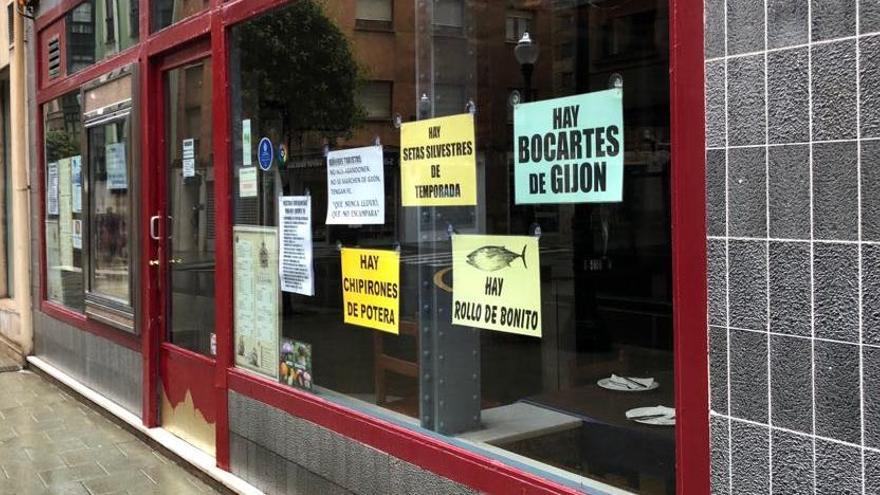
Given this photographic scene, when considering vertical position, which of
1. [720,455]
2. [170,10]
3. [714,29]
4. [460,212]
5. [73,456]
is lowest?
[73,456]

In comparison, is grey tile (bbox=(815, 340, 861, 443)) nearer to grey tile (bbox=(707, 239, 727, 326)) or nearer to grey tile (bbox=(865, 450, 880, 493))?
grey tile (bbox=(865, 450, 880, 493))

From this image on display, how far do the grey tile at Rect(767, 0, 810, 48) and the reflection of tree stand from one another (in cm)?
219

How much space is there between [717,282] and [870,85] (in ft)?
2.03

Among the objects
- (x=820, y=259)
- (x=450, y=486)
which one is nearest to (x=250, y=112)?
(x=450, y=486)

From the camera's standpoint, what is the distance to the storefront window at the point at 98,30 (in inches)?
245

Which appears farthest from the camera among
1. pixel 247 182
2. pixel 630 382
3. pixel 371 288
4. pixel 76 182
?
pixel 76 182

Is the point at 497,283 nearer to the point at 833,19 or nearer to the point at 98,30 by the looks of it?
the point at 833,19

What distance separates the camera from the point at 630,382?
460cm

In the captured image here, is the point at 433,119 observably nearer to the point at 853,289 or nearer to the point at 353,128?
the point at 353,128

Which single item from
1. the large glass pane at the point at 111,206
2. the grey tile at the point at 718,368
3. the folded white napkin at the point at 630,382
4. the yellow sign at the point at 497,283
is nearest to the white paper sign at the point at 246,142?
the large glass pane at the point at 111,206

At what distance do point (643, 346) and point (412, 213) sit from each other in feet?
9.06

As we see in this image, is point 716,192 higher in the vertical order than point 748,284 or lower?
higher

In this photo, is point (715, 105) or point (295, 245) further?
point (295, 245)

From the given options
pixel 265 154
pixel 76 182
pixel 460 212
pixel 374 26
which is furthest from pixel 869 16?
pixel 76 182
